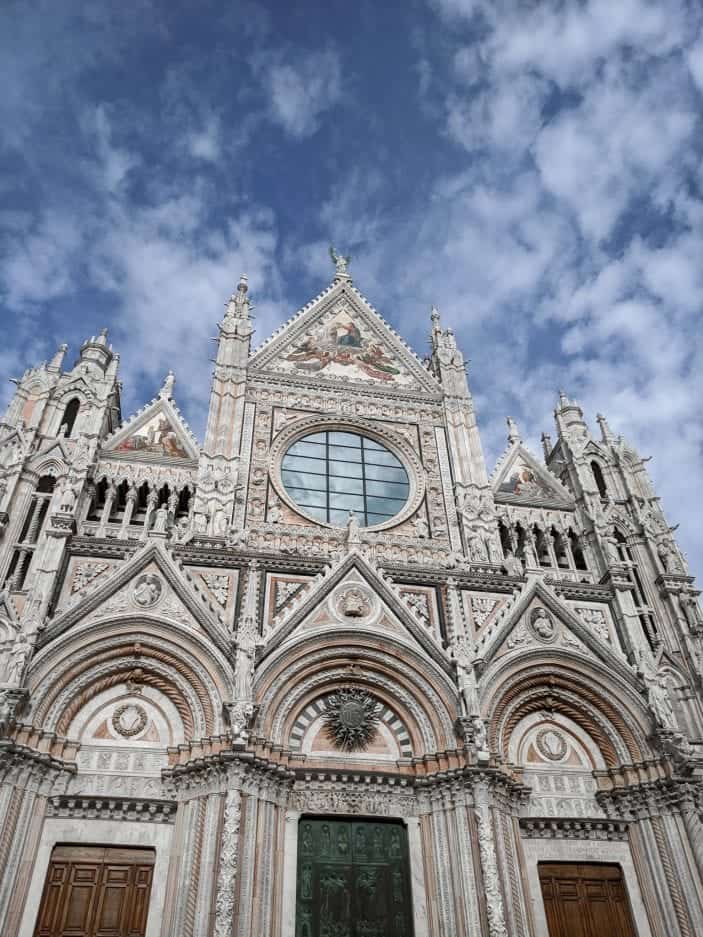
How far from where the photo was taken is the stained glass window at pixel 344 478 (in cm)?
1806

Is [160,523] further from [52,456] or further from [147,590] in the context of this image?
[52,456]

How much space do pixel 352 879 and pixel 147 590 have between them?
6.11 metres

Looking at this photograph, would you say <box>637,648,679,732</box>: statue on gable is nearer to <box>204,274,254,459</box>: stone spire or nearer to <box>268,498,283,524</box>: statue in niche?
<box>268,498,283,524</box>: statue in niche

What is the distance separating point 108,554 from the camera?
14.4 meters

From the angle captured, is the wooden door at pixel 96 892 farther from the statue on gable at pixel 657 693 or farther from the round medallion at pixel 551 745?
the statue on gable at pixel 657 693

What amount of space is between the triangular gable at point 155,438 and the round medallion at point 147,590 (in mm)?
4640

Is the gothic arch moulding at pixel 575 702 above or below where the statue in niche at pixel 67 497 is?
→ below

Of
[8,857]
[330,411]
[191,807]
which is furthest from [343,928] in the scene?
[330,411]

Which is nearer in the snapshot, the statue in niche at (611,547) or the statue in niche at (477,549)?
the statue in niche at (477,549)

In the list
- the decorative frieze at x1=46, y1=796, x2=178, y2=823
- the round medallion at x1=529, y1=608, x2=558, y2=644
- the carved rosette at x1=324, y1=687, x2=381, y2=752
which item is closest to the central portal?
the carved rosette at x1=324, y1=687, x2=381, y2=752

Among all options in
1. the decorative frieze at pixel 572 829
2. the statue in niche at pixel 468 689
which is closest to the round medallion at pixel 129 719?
the statue in niche at pixel 468 689

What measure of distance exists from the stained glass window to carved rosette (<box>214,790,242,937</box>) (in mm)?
7590

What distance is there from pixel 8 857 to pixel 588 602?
38.3 feet

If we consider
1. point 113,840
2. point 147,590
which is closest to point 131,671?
point 147,590
